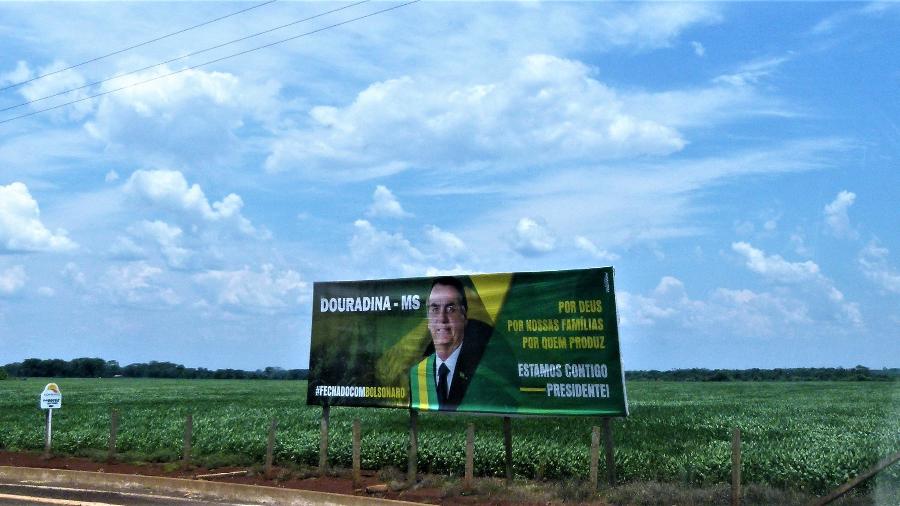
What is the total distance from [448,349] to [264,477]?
4.62 meters

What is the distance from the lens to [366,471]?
1833cm

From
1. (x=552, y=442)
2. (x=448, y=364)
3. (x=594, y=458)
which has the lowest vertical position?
(x=552, y=442)

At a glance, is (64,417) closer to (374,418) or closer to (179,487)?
(374,418)

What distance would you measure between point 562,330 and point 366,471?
18.7 ft

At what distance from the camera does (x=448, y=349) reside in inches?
637

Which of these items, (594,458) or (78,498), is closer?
(594,458)

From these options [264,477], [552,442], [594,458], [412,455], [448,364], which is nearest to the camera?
[594,458]

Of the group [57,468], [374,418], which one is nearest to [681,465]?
[57,468]

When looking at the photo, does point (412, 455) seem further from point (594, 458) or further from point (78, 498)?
point (78, 498)

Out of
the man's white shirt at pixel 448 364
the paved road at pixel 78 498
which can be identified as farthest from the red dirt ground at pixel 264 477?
the man's white shirt at pixel 448 364

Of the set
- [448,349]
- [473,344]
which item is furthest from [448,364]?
[473,344]

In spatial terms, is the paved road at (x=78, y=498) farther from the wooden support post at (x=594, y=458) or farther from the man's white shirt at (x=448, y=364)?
the wooden support post at (x=594, y=458)

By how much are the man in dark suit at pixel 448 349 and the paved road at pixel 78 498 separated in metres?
3.93

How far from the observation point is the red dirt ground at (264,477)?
1505 cm
